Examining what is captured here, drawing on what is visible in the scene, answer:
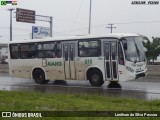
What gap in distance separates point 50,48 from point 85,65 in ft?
9.26

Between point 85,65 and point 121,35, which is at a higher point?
point 121,35

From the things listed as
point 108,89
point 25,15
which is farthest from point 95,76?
point 25,15

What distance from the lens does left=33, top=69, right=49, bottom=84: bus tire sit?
926 inches

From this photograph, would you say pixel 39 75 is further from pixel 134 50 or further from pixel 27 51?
pixel 134 50

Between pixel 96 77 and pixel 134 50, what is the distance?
2.39 m

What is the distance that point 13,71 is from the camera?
81.6 ft

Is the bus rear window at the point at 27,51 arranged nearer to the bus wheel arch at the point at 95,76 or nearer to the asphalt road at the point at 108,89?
the asphalt road at the point at 108,89

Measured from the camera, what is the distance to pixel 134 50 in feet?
67.2

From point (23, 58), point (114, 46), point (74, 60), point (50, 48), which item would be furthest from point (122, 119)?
point (23, 58)

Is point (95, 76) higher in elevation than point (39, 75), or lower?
higher

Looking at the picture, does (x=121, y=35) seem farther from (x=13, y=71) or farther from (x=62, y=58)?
(x=13, y=71)

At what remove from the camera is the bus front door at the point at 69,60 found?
71.1 feet

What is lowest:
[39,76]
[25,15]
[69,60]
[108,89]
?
[108,89]

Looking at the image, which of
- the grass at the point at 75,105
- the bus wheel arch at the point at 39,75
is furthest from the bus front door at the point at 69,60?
the grass at the point at 75,105
